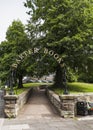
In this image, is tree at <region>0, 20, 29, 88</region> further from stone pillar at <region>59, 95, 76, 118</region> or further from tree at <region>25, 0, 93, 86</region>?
stone pillar at <region>59, 95, 76, 118</region>

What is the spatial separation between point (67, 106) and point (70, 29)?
529 inches

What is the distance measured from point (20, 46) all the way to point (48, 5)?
20.0ft

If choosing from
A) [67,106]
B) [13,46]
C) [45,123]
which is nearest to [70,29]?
[13,46]

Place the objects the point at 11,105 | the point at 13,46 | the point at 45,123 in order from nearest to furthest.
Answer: the point at 45,123, the point at 11,105, the point at 13,46

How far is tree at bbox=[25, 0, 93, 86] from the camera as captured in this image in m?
25.0

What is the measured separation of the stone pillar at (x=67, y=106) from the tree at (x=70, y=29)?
10.4 m

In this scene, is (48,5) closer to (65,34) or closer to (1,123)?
(65,34)

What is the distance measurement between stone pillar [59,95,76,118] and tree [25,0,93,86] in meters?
10.4

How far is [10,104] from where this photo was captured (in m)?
14.4

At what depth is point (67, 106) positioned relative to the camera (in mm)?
14461

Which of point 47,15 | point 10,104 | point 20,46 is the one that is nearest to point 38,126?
point 10,104

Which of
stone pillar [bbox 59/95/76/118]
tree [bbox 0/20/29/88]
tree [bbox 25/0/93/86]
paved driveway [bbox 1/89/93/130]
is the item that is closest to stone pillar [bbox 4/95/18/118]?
paved driveway [bbox 1/89/93/130]

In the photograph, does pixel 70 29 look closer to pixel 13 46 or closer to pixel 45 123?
pixel 13 46

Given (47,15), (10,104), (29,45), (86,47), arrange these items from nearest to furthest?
(10,104)
(86,47)
(47,15)
(29,45)
